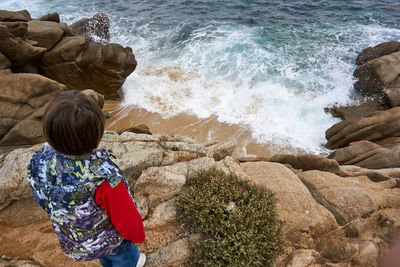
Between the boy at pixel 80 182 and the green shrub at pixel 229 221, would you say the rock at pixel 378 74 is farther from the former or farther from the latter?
the boy at pixel 80 182

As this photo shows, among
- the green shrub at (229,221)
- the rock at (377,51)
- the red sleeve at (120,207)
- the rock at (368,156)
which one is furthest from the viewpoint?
the rock at (377,51)

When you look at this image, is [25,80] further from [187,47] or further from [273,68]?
[273,68]

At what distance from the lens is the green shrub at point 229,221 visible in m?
3.46

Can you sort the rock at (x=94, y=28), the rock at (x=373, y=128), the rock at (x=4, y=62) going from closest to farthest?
the rock at (x=4, y=62)
the rock at (x=373, y=128)
the rock at (x=94, y=28)

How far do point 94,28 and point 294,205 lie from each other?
58.3ft

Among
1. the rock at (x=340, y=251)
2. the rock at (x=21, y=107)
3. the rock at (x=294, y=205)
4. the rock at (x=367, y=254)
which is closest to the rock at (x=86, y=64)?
the rock at (x=21, y=107)

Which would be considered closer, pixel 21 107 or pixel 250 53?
pixel 21 107

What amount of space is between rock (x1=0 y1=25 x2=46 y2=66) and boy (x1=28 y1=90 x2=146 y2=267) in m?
8.98

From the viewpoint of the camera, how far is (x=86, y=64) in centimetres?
1114

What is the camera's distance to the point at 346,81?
13859mm

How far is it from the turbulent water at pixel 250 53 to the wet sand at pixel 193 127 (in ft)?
1.46

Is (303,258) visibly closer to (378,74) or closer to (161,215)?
(161,215)

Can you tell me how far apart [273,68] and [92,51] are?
10.2 metres

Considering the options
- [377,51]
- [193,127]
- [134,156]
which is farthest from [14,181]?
[377,51]
